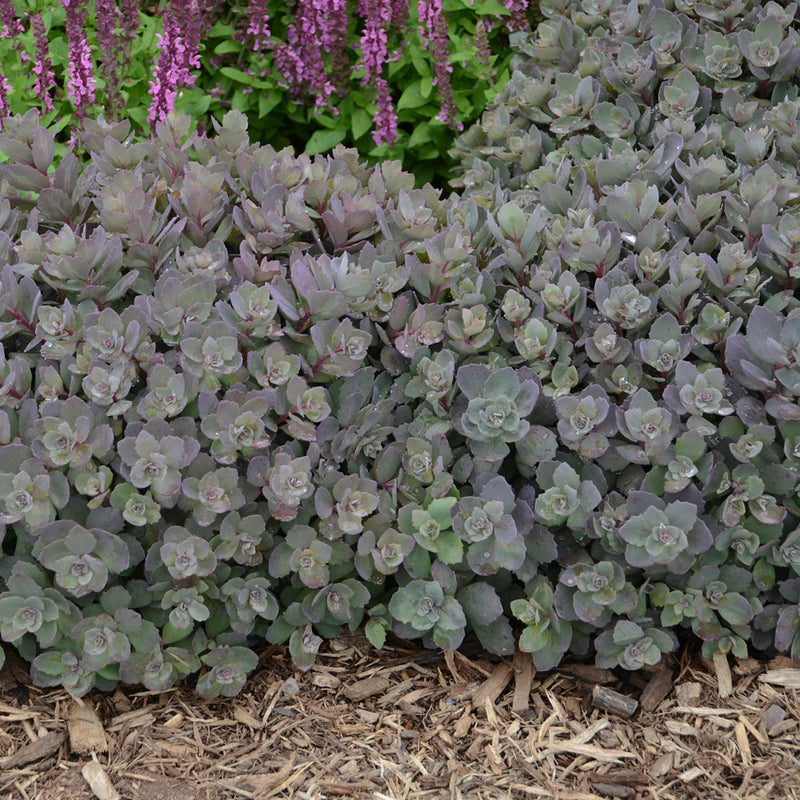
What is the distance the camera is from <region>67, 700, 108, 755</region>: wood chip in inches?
73.9

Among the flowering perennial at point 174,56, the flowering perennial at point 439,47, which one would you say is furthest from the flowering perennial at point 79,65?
the flowering perennial at point 439,47

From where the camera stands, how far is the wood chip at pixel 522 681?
77.7 inches

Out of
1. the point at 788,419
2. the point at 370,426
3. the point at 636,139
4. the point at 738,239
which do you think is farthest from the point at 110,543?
the point at 636,139

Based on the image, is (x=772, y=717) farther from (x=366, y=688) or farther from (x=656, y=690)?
(x=366, y=688)

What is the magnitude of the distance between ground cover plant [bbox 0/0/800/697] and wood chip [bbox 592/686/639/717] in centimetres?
6

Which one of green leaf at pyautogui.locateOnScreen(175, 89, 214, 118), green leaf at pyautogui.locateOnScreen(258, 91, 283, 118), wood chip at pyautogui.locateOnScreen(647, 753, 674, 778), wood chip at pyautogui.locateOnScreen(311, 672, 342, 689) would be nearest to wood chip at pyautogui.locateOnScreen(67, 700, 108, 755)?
wood chip at pyautogui.locateOnScreen(311, 672, 342, 689)

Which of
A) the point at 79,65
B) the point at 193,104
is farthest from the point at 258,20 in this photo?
the point at 79,65

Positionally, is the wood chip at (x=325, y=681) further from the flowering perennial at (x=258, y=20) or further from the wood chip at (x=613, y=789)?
the flowering perennial at (x=258, y=20)

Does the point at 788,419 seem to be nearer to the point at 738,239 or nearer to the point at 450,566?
the point at 738,239

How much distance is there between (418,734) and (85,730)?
0.66 meters

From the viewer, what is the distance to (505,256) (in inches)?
83.5

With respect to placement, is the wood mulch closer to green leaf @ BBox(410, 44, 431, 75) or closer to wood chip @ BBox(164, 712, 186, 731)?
wood chip @ BBox(164, 712, 186, 731)

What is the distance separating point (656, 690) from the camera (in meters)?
1.98

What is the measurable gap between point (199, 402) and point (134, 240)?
17.3 inches
